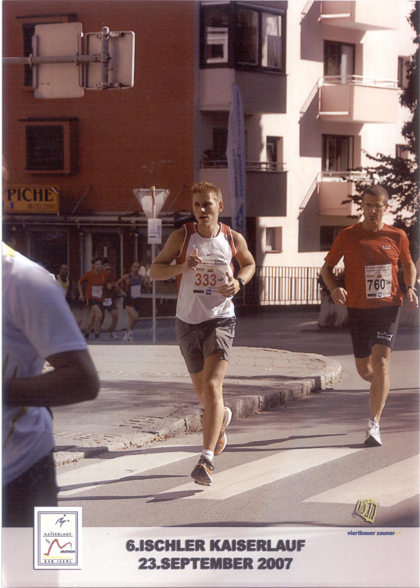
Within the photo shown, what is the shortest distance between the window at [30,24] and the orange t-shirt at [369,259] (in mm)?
2072

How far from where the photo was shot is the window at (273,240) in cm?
573

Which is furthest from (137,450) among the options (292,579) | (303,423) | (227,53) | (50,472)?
(227,53)

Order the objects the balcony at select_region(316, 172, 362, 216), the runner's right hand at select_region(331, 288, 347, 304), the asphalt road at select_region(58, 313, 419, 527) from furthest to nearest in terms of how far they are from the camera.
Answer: the balcony at select_region(316, 172, 362, 216) → the runner's right hand at select_region(331, 288, 347, 304) → the asphalt road at select_region(58, 313, 419, 527)

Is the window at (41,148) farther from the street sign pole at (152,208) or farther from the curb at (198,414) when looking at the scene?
the curb at (198,414)

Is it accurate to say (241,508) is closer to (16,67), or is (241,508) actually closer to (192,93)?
(16,67)

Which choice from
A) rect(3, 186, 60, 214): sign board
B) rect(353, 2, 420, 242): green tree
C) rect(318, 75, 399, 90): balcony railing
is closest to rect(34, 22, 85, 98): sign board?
rect(3, 186, 60, 214): sign board

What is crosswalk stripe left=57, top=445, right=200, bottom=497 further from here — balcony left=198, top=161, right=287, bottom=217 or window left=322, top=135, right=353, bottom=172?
window left=322, top=135, right=353, bottom=172

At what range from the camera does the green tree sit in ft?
13.9

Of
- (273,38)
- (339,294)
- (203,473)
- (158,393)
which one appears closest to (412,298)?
(339,294)

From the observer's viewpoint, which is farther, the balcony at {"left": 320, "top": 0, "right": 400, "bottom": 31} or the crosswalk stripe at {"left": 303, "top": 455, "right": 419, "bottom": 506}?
the crosswalk stripe at {"left": 303, "top": 455, "right": 419, "bottom": 506}

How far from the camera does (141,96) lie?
19.2 feet

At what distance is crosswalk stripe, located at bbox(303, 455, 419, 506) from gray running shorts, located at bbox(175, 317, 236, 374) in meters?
0.99

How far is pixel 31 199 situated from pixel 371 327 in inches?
95.9

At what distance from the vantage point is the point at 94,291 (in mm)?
4215
